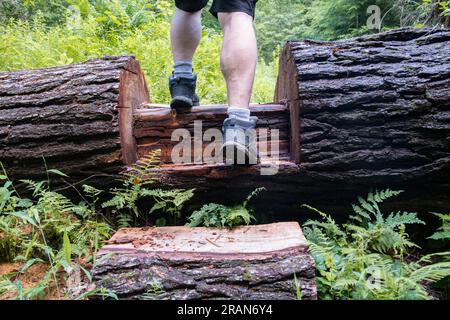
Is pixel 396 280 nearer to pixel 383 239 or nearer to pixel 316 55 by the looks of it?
pixel 383 239

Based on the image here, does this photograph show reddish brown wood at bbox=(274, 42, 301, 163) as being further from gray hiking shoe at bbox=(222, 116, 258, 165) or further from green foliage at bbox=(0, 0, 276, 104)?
green foliage at bbox=(0, 0, 276, 104)

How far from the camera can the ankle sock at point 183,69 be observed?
8.88 ft

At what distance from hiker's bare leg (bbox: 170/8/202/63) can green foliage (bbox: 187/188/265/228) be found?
1210mm

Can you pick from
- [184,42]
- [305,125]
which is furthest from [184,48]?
[305,125]

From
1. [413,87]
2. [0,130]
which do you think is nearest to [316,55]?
[413,87]

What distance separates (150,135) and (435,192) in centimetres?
198

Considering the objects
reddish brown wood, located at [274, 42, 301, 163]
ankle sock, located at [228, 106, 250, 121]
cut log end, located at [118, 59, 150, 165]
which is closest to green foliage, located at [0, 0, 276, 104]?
cut log end, located at [118, 59, 150, 165]

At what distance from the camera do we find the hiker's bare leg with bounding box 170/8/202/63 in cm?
270

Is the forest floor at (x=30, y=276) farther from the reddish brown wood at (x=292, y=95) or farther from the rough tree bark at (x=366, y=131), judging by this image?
the reddish brown wood at (x=292, y=95)

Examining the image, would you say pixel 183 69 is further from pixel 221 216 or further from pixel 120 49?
pixel 120 49

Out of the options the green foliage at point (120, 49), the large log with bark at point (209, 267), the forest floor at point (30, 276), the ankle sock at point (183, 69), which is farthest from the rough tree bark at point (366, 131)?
the green foliage at point (120, 49)

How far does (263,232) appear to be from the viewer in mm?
2119

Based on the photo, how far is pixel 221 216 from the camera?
227 centimetres

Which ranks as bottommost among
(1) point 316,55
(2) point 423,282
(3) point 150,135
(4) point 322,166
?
(2) point 423,282
